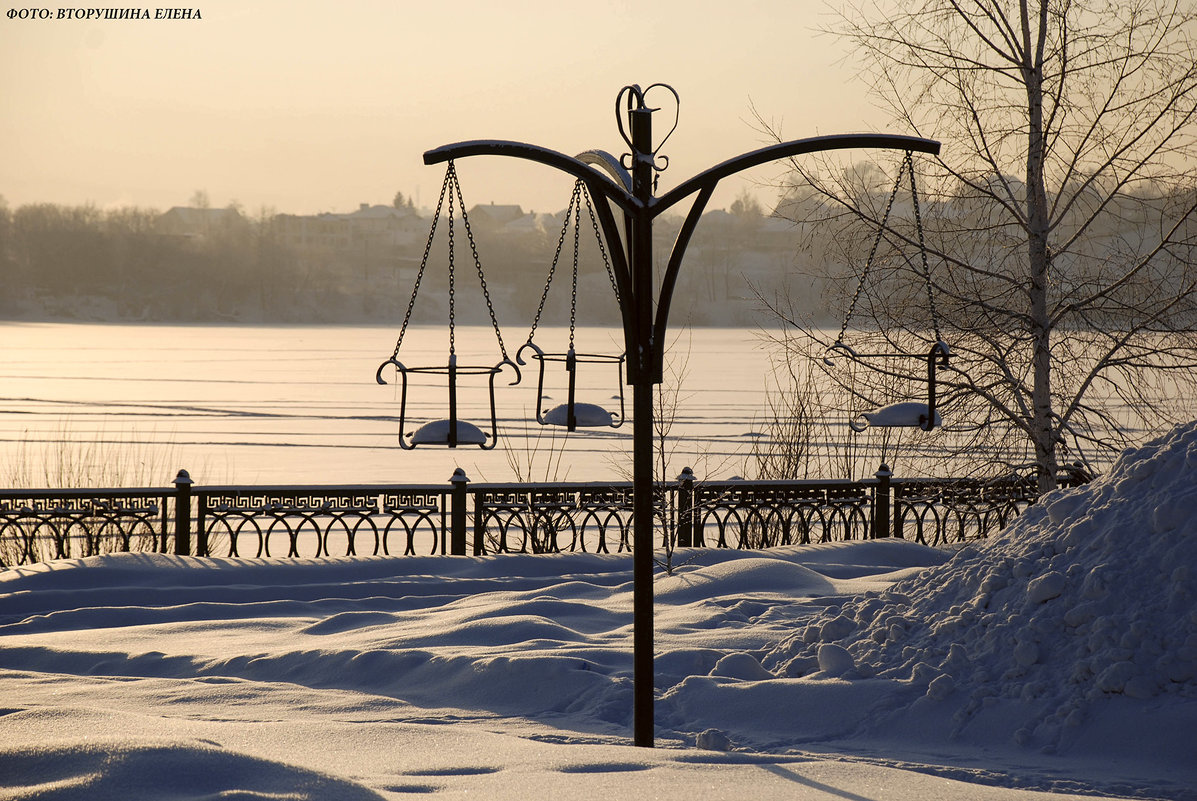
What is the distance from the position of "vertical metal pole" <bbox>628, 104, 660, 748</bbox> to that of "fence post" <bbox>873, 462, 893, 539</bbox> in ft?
23.9

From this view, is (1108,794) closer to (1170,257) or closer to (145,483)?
(1170,257)

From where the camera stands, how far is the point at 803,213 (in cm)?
1137

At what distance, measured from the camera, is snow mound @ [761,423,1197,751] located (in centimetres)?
557

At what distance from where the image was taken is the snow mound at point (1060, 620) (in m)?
5.57

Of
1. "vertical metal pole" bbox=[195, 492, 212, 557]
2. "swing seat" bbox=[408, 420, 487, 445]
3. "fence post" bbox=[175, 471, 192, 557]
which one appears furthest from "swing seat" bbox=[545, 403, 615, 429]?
"vertical metal pole" bbox=[195, 492, 212, 557]

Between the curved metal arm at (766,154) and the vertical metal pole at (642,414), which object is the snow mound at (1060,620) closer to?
the vertical metal pole at (642,414)

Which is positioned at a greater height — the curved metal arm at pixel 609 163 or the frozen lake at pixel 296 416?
the curved metal arm at pixel 609 163

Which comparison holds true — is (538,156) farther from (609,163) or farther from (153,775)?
(153,775)

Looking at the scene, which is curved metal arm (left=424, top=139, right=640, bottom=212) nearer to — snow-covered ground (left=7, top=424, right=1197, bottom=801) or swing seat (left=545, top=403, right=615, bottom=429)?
swing seat (left=545, top=403, right=615, bottom=429)

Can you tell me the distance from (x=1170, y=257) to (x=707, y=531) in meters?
7.26

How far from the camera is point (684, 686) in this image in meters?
6.43

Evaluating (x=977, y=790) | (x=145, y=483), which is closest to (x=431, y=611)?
(x=977, y=790)

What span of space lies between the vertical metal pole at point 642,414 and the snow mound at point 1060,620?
60.1 inches

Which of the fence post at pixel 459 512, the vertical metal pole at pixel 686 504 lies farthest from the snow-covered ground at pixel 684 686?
the vertical metal pole at pixel 686 504
